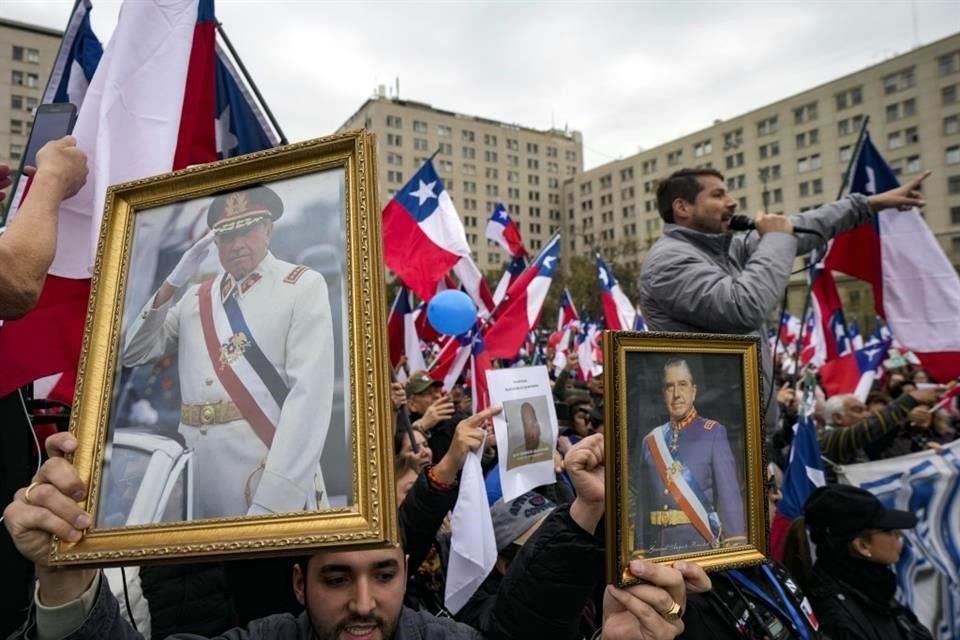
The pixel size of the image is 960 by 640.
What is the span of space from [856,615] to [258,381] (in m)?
2.97

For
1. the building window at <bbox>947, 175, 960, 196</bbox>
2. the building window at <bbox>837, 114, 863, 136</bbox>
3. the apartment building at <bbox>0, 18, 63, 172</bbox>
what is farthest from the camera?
the building window at <bbox>837, 114, 863, 136</bbox>

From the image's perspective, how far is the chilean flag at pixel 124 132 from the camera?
2.46 metres

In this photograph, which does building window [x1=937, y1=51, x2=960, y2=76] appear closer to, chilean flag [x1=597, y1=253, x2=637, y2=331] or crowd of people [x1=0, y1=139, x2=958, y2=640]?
chilean flag [x1=597, y1=253, x2=637, y2=331]

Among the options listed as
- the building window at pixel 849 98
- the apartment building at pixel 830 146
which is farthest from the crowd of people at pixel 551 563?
the building window at pixel 849 98

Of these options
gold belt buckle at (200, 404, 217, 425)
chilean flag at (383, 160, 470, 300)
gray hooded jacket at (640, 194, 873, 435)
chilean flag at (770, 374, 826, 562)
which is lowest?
chilean flag at (770, 374, 826, 562)

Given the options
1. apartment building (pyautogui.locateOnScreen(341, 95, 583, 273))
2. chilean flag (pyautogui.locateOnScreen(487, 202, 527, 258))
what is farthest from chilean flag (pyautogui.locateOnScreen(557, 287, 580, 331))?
apartment building (pyautogui.locateOnScreen(341, 95, 583, 273))

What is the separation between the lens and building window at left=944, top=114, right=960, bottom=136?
55188 mm

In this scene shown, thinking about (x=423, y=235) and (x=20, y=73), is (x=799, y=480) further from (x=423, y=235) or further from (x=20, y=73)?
(x=20, y=73)

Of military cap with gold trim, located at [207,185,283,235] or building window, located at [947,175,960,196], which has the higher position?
building window, located at [947,175,960,196]

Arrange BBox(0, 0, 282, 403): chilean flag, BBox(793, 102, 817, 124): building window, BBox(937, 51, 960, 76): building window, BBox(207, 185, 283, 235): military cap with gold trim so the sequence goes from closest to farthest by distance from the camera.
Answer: BBox(207, 185, 283, 235): military cap with gold trim → BBox(0, 0, 282, 403): chilean flag → BBox(937, 51, 960, 76): building window → BBox(793, 102, 817, 124): building window

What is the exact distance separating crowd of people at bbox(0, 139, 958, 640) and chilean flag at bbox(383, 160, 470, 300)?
351 centimetres

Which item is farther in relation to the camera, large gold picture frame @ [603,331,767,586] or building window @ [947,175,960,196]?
building window @ [947,175,960,196]

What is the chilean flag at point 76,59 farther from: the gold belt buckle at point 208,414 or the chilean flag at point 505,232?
the chilean flag at point 505,232

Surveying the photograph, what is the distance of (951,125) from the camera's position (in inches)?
2181
